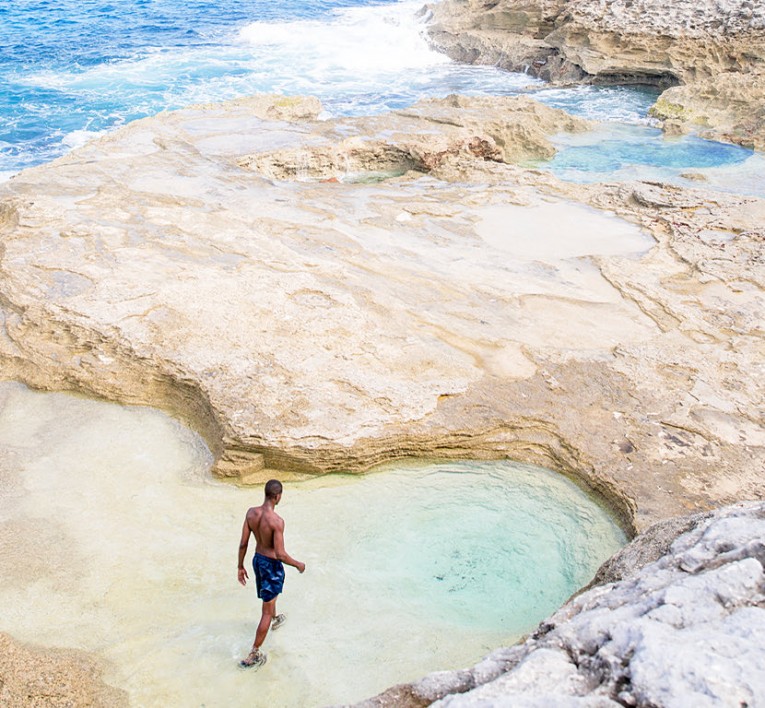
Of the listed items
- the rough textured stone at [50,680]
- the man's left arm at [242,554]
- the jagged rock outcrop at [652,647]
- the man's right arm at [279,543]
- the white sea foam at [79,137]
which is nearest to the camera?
the jagged rock outcrop at [652,647]

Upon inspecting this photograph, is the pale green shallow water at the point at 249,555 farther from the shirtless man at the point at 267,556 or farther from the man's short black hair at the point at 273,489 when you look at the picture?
the man's short black hair at the point at 273,489

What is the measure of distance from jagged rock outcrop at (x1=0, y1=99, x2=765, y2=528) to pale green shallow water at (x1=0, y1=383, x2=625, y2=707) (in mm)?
277

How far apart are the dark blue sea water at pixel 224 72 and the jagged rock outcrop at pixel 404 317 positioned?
4.30 m

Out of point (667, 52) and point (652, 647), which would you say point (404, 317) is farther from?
point (667, 52)

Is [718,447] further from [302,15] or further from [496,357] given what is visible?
[302,15]

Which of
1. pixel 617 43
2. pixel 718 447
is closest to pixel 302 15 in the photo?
pixel 617 43

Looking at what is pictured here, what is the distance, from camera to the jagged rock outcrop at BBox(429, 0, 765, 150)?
45.9 feet

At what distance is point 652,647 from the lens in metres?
2.06

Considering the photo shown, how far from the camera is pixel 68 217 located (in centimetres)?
734

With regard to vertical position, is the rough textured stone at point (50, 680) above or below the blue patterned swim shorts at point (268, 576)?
below

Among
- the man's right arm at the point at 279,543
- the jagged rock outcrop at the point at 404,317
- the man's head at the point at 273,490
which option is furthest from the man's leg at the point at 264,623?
the jagged rock outcrop at the point at 404,317

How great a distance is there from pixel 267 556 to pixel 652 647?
6.35ft

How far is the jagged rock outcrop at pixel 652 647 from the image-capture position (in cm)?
194

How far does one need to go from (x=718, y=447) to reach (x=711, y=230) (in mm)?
4223
